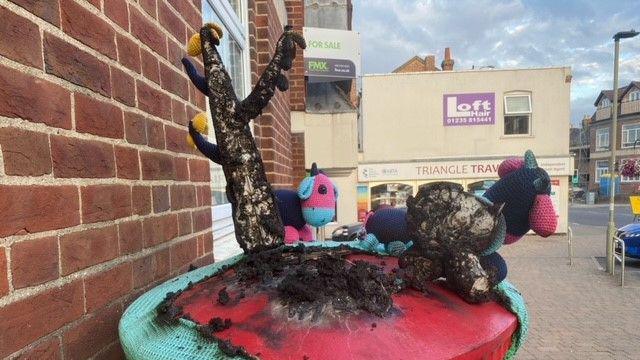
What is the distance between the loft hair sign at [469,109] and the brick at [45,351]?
15315 mm

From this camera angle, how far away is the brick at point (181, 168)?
66.7 inches

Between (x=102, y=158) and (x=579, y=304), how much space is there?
8.05 meters

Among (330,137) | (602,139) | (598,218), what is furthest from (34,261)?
(602,139)

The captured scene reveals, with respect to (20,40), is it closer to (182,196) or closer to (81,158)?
(81,158)

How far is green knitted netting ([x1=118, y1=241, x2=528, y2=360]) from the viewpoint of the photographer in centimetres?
82

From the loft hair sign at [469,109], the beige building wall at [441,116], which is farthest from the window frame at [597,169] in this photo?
the loft hair sign at [469,109]

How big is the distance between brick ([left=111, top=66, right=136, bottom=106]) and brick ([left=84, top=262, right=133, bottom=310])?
20.1 inches

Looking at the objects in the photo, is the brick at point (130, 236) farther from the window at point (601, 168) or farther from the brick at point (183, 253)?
the window at point (601, 168)

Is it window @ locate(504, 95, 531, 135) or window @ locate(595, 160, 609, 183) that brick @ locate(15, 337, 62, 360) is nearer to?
window @ locate(504, 95, 531, 135)

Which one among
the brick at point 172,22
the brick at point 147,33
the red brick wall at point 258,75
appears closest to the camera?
the brick at point 147,33

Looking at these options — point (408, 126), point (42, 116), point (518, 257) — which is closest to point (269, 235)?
point (42, 116)

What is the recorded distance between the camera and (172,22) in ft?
5.66

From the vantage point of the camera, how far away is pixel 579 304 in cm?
701

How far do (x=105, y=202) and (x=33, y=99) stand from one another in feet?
1.15
